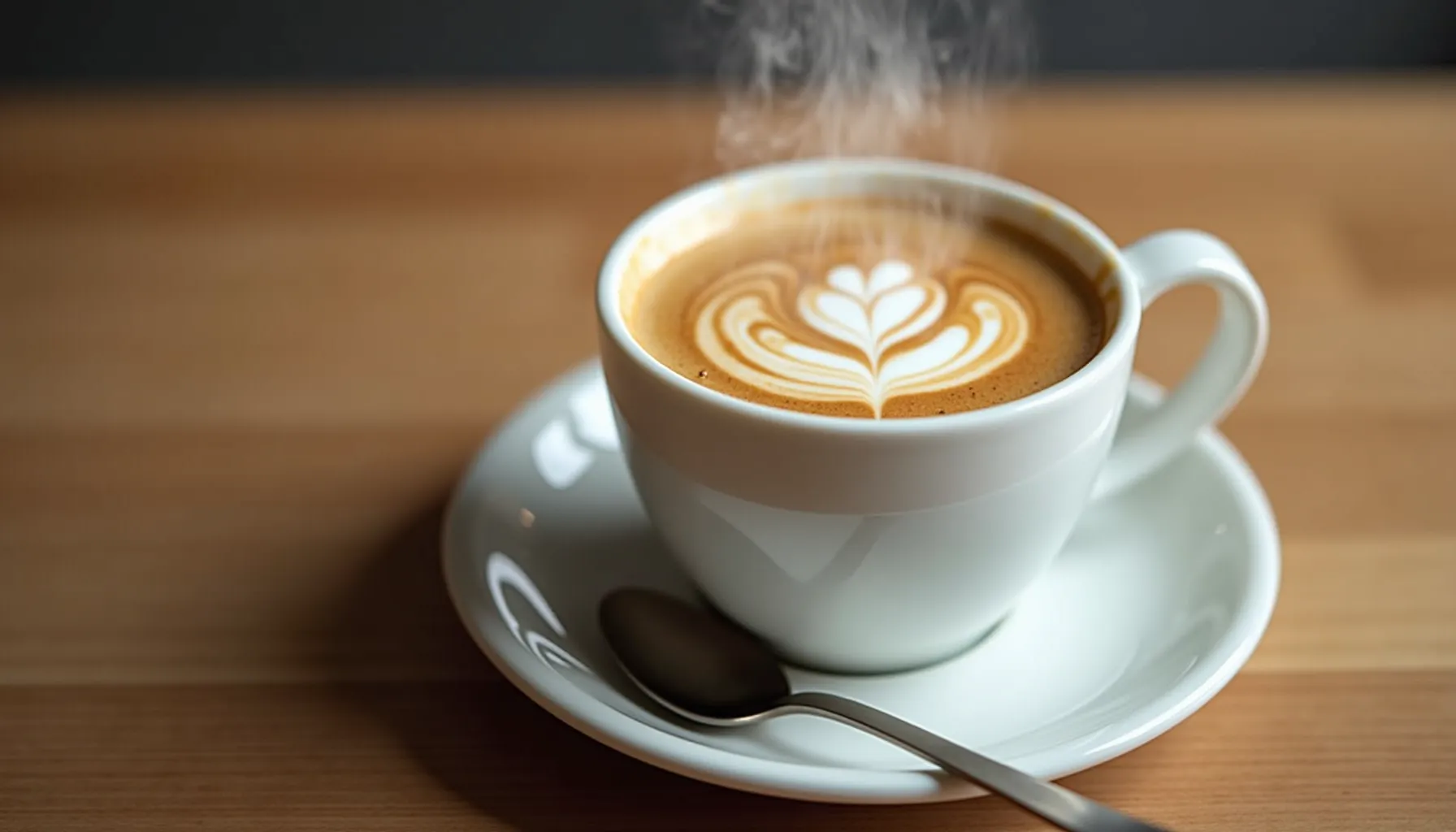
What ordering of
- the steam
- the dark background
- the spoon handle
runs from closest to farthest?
1. the spoon handle
2. the steam
3. the dark background

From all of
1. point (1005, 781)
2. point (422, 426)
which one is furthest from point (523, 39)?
point (1005, 781)

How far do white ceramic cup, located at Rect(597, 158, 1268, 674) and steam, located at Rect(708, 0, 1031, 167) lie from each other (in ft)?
0.69

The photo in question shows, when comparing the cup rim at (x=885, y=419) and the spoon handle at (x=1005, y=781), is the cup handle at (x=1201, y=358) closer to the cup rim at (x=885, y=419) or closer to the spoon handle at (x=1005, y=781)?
the cup rim at (x=885, y=419)

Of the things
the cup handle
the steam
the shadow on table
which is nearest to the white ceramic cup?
the cup handle

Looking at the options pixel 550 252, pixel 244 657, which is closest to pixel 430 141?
pixel 550 252

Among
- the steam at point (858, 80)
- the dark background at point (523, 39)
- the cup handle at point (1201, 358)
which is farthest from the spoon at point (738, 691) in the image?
the dark background at point (523, 39)

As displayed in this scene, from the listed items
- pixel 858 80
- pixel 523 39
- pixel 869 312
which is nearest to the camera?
pixel 869 312

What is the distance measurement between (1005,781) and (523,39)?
155cm

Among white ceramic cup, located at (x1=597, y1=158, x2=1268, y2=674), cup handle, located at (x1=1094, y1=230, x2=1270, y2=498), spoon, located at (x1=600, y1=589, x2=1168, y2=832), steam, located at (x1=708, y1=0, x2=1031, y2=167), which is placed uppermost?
steam, located at (x1=708, y1=0, x2=1031, y2=167)

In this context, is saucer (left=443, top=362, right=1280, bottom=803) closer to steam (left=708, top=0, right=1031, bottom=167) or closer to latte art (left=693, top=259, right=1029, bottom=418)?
latte art (left=693, top=259, right=1029, bottom=418)

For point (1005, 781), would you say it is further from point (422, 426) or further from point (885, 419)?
point (422, 426)

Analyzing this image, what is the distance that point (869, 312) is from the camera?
2.83 ft

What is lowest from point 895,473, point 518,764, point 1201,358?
point 518,764

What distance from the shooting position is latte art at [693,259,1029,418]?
80 centimetres
